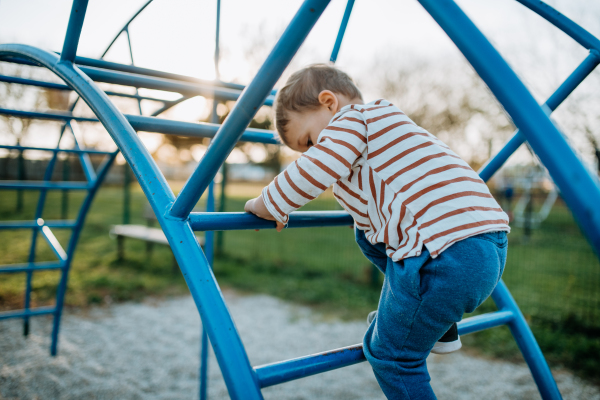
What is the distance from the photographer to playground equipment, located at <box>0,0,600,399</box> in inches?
19.2

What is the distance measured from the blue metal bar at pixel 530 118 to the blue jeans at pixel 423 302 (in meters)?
0.34

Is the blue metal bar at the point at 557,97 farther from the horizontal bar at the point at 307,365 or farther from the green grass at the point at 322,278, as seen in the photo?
the green grass at the point at 322,278

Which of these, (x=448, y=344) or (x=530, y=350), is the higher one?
(x=448, y=344)

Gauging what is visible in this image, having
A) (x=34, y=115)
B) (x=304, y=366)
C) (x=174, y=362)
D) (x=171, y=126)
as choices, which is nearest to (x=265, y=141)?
(x=171, y=126)

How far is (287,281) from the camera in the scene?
181 inches

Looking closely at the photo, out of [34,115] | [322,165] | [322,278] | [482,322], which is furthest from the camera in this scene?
[322,278]

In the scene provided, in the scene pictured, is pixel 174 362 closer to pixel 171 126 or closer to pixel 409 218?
pixel 171 126

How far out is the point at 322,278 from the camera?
4.69 metres

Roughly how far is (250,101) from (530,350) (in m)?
1.23

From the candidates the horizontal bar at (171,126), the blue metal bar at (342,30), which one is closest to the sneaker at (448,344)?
the horizontal bar at (171,126)

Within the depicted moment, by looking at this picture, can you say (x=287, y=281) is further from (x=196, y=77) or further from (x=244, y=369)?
(x=244, y=369)

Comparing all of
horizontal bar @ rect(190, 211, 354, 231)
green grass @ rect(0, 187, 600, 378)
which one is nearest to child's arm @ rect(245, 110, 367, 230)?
horizontal bar @ rect(190, 211, 354, 231)

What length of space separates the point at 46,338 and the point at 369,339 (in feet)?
9.80

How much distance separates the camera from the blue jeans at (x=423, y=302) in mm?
802
